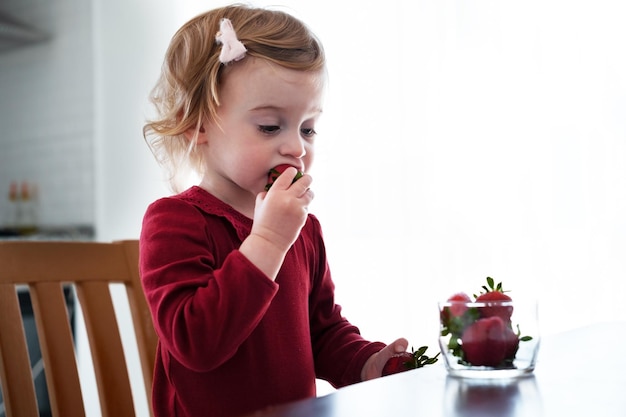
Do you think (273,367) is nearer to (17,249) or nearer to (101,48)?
(17,249)

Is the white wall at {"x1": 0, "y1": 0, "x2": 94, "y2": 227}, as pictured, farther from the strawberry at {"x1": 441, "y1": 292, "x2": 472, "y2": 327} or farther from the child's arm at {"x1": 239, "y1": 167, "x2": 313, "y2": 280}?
the strawberry at {"x1": 441, "y1": 292, "x2": 472, "y2": 327}

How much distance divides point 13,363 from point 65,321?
11 centimetres

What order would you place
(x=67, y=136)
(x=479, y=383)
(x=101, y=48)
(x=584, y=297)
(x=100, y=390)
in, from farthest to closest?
(x=67, y=136) → (x=101, y=48) → (x=584, y=297) → (x=100, y=390) → (x=479, y=383)

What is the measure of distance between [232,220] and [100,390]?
1.18 feet

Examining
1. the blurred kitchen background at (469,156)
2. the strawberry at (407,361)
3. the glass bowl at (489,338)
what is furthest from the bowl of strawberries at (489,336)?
the blurred kitchen background at (469,156)

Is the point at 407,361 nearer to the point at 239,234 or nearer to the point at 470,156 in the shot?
the point at 239,234

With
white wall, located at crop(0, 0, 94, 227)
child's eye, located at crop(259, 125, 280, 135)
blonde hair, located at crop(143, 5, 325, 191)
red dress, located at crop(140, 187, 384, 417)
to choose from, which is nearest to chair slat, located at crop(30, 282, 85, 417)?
red dress, located at crop(140, 187, 384, 417)

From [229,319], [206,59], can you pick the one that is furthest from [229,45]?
[229,319]

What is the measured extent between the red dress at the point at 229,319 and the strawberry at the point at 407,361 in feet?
0.38

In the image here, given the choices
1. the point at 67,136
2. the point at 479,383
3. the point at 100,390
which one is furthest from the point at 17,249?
the point at 67,136

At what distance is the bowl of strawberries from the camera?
81 centimetres

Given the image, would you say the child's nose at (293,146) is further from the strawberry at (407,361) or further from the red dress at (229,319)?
the strawberry at (407,361)

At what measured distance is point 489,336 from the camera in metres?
0.80

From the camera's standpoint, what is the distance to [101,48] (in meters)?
3.52
